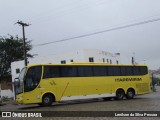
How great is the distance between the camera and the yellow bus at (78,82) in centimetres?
2536

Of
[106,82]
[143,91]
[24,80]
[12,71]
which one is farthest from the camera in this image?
[12,71]

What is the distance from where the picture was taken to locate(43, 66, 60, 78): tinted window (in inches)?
1021

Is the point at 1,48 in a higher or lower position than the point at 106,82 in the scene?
higher

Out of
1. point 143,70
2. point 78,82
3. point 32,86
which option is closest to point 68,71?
point 78,82

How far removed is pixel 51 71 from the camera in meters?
26.3

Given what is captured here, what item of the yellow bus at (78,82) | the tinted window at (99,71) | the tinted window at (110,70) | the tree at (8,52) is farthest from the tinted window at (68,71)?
the tree at (8,52)

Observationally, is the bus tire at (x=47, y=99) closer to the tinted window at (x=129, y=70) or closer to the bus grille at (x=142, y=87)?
the tinted window at (x=129, y=70)

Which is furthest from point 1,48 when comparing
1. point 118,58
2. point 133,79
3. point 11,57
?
point 133,79

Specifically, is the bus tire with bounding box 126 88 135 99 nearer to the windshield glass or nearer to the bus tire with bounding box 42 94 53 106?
the bus tire with bounding box 42 94 53 106

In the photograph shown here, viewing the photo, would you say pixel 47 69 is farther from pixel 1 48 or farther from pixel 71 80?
pixel 1 48

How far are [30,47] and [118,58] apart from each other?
18.8 meters

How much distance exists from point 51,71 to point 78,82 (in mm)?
2617

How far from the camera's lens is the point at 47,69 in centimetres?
2606

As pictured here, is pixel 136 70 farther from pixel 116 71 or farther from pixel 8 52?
pixel 8 52
